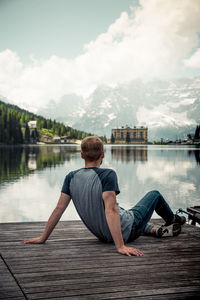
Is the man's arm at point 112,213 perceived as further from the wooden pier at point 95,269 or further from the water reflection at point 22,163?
the water reflection at point 22,163

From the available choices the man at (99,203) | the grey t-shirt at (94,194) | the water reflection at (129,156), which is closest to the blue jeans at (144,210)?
the man at (99,203)

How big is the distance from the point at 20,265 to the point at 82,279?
881 millimetres

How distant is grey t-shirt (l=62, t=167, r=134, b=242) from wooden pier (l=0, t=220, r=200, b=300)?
360 millimetres

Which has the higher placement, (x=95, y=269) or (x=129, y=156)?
(x=95, y=269)

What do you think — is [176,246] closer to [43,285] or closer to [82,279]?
[82,279]

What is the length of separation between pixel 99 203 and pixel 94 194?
14 cm

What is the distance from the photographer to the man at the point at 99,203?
4258 millimetres

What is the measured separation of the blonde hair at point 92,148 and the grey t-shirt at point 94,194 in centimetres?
17

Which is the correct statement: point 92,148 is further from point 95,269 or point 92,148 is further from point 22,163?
point 22,163

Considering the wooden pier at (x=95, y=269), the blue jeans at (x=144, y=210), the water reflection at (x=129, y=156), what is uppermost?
the blue jeans at (x=144, y=210)

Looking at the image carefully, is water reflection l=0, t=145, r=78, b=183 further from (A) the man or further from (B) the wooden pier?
(A) the man

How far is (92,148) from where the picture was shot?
14.3ft

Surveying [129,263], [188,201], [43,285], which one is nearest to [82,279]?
[43,285]

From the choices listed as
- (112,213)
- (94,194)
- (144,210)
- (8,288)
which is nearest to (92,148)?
(94,194)
